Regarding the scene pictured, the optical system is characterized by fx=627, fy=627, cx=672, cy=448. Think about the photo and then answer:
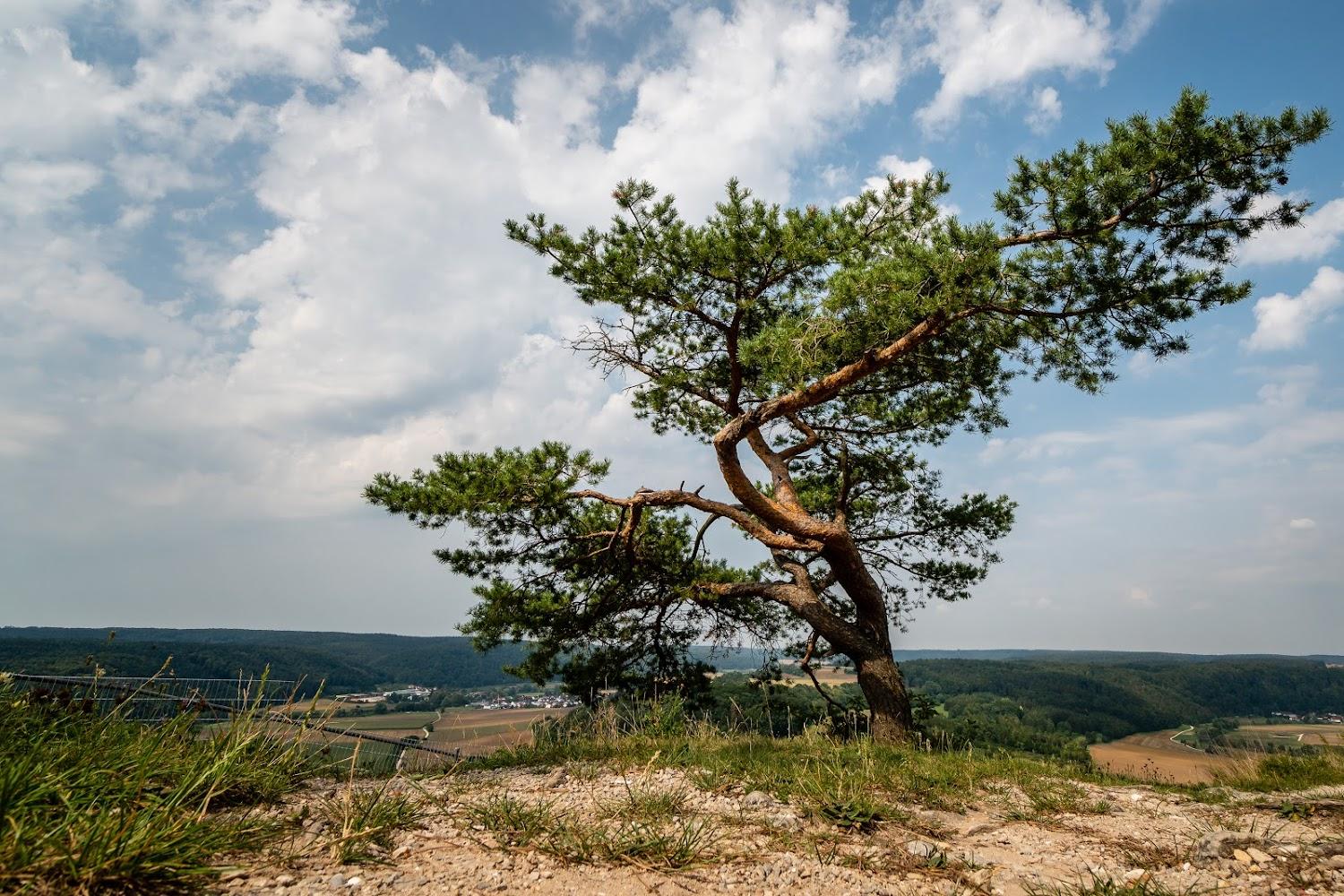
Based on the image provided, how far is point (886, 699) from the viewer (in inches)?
338

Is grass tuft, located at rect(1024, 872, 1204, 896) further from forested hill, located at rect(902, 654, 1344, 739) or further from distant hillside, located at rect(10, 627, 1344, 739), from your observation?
forested hill, located at rect(902, 654, 1344, 739)

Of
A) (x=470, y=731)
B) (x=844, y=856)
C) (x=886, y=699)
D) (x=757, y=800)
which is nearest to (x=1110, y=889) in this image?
(x=844, y=856)

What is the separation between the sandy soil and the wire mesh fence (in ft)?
1.83

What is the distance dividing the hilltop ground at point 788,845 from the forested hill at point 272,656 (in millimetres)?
1093

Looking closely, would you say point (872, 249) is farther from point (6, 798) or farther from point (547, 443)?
point (6, 798)

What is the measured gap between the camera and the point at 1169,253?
711 centimetres

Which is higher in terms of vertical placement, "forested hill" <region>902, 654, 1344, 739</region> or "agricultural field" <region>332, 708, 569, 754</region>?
"agricultural field" <region>332, 708, 569, 754</region>

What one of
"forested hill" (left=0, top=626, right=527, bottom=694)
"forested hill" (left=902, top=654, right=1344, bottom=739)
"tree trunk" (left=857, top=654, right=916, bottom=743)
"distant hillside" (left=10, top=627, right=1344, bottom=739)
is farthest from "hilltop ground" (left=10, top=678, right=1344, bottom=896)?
"forested hill" (left=902, top=654, right=1344, bottom=739)

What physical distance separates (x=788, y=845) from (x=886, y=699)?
19.6ft

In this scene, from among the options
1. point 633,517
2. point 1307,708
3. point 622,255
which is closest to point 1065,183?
point 622,255

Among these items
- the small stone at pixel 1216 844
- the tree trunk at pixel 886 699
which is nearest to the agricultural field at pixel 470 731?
the tree trunk at pixel 886 699

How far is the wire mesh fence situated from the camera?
12.5ft

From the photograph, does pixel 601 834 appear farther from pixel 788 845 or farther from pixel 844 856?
pixel 844 856

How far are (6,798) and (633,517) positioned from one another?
7440 mm
